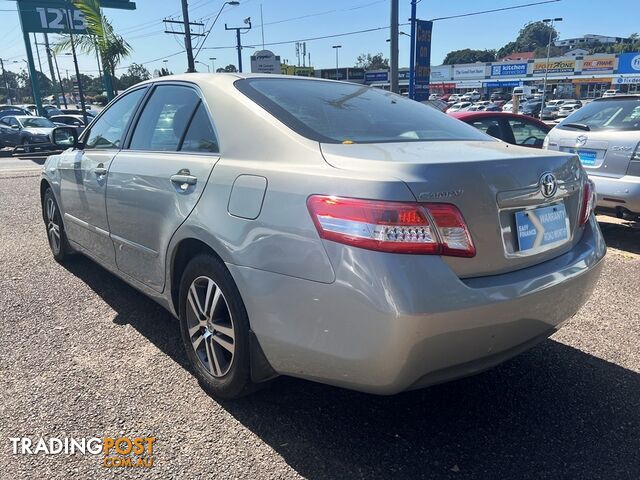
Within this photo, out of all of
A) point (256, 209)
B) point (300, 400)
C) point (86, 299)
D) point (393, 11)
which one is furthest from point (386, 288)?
point (393, 11)

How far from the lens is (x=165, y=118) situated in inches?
123

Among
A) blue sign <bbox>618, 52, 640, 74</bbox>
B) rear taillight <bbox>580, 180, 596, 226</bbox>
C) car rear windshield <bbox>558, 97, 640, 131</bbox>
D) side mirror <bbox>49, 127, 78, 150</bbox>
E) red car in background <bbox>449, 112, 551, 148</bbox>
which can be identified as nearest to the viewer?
rear taillight <bbox>580, 180, 596, 226</bbox>

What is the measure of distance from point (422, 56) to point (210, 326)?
1632cm

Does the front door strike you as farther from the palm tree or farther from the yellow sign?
the yellow sign

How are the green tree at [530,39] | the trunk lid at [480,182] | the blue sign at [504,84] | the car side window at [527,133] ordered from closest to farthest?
the trunk lid at [480,182]
the car side window at [527,133]
the blue sign at [504,84]
the green tree at [530,39]

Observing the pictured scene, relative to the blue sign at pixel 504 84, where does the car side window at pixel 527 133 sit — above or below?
below

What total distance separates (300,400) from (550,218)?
152 cm

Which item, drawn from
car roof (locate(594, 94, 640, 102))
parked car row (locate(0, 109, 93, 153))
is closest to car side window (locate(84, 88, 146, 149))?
car roof (locate(594, 94, 640, 102))

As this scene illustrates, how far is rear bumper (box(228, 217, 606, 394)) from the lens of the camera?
70.8 inches

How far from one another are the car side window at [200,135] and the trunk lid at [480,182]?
28.6 inches

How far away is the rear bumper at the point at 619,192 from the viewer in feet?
16.4

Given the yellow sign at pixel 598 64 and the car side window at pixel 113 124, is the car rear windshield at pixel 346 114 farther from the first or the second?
the yellow sign at pixel 598 64

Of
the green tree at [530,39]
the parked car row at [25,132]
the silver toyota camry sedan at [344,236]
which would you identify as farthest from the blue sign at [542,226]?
the green tree at [530,39]

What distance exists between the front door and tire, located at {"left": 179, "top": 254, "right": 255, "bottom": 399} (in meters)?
1.14
